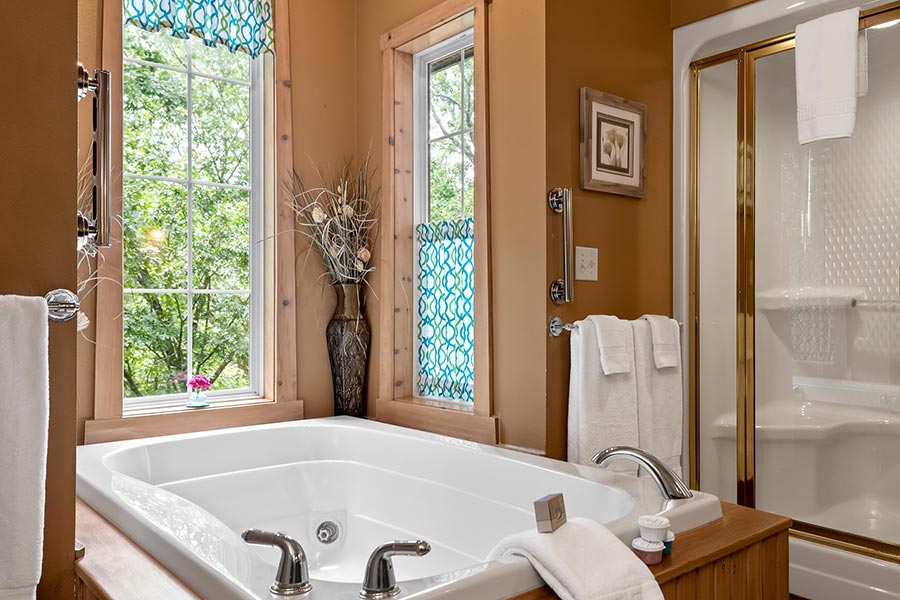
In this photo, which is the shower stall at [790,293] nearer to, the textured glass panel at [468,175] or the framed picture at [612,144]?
the framed picture at [612,144]

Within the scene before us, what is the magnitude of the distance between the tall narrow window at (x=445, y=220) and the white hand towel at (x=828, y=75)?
1161mm

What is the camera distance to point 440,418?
2787 millimetres

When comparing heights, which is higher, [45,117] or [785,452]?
[45,117]

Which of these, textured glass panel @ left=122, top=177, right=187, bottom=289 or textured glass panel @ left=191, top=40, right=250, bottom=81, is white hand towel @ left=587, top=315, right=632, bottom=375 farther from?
textured glass panel @ left=191, top=40, right=250, bottom=81

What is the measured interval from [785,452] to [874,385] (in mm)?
412

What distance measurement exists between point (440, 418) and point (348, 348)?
1.92ft

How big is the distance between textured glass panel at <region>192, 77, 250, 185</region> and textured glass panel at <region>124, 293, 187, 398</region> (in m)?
0.55

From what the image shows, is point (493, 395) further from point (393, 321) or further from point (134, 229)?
point (134, 229)

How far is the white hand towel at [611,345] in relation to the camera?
7.91ft

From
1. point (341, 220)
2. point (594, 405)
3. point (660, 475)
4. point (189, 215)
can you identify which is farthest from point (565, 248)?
point (189, 215)

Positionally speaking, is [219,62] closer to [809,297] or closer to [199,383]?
[199,383]

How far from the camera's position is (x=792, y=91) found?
9.01 feet

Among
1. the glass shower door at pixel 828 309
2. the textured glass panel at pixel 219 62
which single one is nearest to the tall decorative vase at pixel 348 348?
the textured glass panel at pixel 219 62

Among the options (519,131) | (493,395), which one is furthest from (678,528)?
(519,131)
